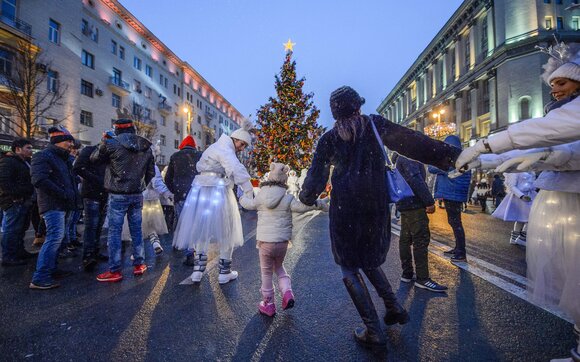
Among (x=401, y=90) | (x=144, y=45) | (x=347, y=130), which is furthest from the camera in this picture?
(x=401, y=90)

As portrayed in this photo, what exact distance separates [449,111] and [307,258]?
4358 centimetres

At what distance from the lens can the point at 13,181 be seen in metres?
5.29

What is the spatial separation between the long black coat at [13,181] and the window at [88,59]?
86.2 feet

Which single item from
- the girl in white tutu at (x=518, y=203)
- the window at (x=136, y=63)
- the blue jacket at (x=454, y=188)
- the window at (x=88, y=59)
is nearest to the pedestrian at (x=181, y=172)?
the blue jacket at (x=454, y=188)

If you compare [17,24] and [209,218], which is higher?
[17,24]

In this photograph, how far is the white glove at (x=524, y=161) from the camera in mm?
1850

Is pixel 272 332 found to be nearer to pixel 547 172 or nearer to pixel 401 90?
pixel 547 172

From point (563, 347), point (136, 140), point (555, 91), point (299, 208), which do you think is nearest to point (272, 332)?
point (299, 208)

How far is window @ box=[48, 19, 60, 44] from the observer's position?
21.8 metres

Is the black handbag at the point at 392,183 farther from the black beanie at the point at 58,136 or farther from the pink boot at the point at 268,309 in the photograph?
the black beanie at the point at 58,136

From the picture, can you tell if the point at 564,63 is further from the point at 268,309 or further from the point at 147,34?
the point at 147,34

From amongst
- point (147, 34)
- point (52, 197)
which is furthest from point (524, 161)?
point (147, 34)

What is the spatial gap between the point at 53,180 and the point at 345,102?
4204mm

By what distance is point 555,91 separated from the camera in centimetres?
229
